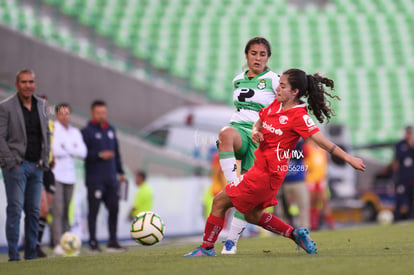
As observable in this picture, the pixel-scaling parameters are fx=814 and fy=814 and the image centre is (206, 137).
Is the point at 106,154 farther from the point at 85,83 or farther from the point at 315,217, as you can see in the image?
the point at 85,83

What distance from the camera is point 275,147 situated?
7398 millimetres

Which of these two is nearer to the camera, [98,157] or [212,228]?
[212,228]

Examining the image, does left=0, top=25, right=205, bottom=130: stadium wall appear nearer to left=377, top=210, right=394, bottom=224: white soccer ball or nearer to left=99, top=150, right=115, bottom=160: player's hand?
left=377, top=210, right=394, bottom=224: white soccer ball

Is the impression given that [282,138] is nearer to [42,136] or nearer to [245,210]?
[245,210]

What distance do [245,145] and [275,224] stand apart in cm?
98

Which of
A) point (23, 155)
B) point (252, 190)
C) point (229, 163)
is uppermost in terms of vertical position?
point (23, 155)

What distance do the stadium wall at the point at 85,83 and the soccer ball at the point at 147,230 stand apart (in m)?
11.5

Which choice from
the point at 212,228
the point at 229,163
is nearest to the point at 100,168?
the point at 229,163

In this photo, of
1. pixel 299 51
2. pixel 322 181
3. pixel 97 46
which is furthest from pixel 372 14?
pixel 322 181

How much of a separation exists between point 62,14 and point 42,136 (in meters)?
13.9

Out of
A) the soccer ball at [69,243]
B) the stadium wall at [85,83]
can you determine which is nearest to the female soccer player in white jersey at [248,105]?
the soccer ball at [69,243]

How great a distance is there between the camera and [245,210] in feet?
24.6

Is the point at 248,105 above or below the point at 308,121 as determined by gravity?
above

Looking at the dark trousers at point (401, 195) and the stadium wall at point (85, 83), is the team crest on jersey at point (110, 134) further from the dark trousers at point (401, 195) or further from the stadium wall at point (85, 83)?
the dark trousers at point (401, 195)
